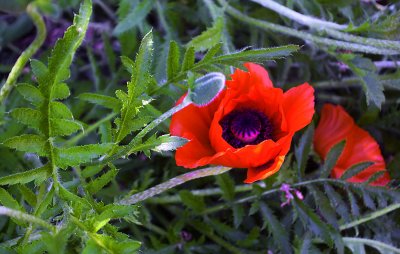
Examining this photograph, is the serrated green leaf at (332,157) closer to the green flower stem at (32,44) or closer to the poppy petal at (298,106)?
the poppy petal at (298,106)

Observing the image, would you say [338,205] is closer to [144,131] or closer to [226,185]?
[226,185]

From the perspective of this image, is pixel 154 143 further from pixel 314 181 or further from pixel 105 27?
pixel 105 27

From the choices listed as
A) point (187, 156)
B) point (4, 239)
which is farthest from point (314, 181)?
point (4, 239)

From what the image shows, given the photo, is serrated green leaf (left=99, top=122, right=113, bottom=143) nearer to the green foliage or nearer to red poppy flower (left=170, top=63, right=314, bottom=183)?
red poppy flower (left=170, top=63, right=314, bottom=183)

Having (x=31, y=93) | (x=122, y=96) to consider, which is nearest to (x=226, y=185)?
(x=122, y=96)

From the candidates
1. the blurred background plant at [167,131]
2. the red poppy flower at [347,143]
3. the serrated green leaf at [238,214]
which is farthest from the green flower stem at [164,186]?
the red poppy flower at [347,143]

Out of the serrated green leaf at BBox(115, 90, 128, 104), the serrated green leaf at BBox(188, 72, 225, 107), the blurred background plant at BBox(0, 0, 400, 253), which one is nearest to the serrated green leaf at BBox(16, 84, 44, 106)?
the blurred background plant at BBox(0, 0, 400, 253)
